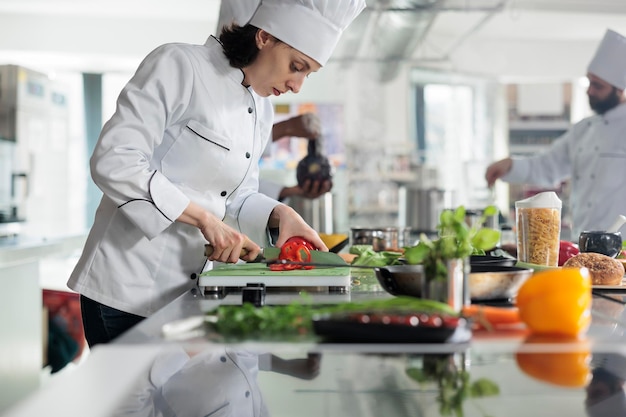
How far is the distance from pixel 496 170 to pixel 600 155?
831mm

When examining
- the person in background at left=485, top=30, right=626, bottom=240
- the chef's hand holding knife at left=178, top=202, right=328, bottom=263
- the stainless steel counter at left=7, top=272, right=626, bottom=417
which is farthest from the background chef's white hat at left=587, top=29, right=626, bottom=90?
the stainless steel counter at left=7, top=272, right=626, bottom=417

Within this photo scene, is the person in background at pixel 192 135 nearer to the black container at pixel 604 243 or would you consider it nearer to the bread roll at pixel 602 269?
the bread roll at pixel 602 269

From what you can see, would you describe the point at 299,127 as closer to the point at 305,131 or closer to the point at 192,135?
the point at 305,131

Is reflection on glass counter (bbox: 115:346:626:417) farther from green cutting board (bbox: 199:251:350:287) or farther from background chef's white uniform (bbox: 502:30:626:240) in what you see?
background chef's white uniform (bbox: 502:30:626:240)

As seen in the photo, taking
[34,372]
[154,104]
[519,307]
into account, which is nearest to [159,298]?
[154,104]

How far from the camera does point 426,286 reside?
3.67ft

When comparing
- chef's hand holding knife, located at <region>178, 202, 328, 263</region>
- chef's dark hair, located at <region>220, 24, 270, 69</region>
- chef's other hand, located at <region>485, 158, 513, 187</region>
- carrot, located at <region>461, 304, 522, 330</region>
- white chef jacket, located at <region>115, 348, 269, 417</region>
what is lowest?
white chef jacket, located at <region>115, 348, 269, 417</region>

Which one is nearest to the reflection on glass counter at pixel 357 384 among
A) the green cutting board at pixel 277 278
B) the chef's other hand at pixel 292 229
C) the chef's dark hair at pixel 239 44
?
the green cutting board at pixel 277 278

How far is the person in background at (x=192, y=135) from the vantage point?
1.69m

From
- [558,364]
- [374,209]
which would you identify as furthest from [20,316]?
[374,209]

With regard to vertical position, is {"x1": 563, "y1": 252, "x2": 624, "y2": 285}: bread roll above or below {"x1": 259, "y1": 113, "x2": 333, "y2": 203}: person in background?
below

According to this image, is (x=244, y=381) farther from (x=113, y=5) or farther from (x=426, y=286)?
(x=113, y=5)

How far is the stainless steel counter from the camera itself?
0.85m

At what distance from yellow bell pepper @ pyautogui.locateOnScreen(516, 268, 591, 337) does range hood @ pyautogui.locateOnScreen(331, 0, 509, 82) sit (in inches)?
200
